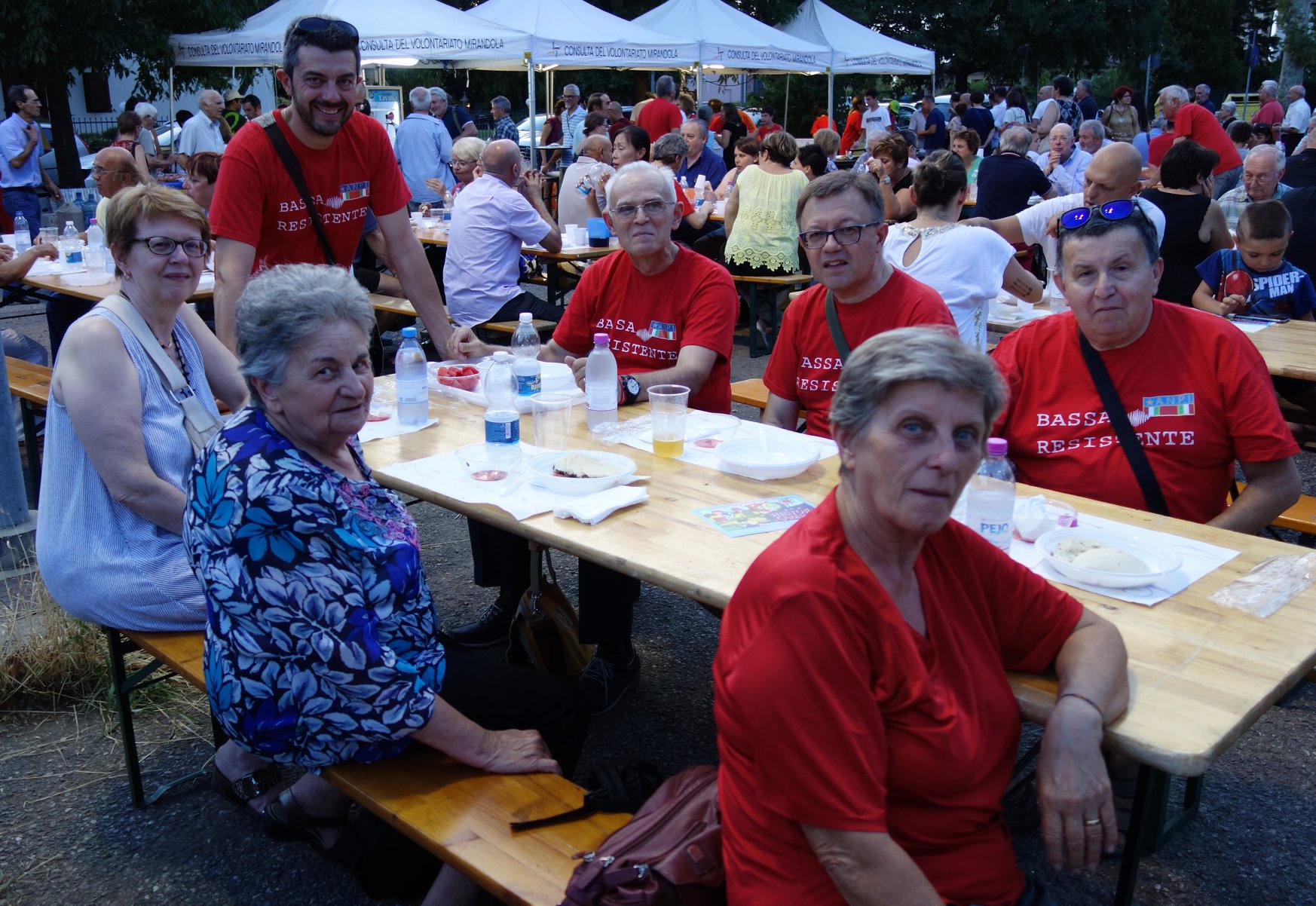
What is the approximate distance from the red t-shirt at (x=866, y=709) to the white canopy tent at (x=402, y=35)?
11.8 metres

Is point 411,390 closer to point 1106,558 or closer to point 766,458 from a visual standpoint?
point 766,458

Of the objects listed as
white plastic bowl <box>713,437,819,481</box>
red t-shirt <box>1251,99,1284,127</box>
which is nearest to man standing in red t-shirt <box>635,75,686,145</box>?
red t-shirt <box>1251,99,1284,127</box>

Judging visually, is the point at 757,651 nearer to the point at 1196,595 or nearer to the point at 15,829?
the point at 1196,595

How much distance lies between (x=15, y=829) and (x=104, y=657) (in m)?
0.82

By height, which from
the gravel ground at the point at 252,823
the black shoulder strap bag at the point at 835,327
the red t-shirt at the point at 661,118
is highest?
the red t-shirt at the point at 661,118

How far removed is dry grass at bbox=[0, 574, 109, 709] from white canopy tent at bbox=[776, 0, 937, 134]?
17.3 m

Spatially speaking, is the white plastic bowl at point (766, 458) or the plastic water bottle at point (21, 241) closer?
the white plastic bowl at point (766, 458)

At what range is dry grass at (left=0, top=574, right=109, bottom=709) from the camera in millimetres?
3631

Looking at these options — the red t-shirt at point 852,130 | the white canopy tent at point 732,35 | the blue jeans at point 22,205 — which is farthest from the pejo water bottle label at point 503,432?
the red t-shirt at point 852,130

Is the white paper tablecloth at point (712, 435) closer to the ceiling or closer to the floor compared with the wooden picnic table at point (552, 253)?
closer to the floor

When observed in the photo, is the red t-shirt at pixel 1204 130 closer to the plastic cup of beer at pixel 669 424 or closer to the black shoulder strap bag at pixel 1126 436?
the black shoulder strap bag at pixel 1126 436

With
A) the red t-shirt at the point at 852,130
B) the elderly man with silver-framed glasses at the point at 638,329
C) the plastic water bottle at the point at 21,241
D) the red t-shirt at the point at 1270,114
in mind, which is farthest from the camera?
the red t-shirt at the point at 852,130

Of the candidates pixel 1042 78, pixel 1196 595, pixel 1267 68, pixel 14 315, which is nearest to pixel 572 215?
pixel 14 315

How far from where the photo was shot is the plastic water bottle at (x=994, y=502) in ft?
8.00
